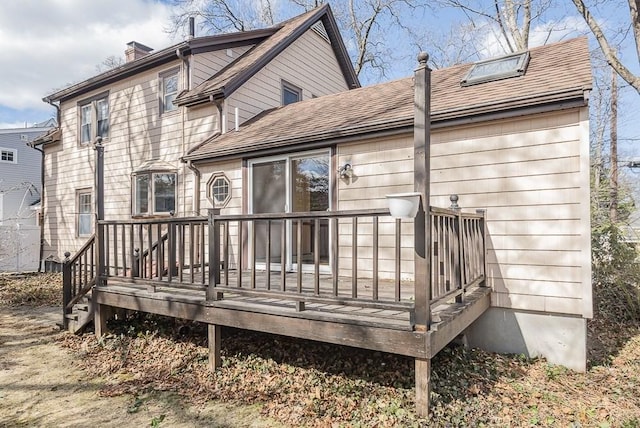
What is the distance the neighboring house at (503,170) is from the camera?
4.31m

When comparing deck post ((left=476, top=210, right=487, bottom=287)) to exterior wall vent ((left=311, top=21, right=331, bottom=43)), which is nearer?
deck post ((left=476, top=210, right=487, bottom=287))

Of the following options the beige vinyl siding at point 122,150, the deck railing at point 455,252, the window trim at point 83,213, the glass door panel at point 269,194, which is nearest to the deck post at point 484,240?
the deck railing at point 455,252

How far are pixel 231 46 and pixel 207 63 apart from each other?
98 cm

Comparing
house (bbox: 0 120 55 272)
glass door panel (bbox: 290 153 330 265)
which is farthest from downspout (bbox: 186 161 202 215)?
house (bbox: 0 120 55 272)

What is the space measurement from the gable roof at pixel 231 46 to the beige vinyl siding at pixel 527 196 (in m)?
4.94

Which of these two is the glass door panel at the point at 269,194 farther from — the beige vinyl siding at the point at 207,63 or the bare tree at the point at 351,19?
the bare tree at the point at 351,19

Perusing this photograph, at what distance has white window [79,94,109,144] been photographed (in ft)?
35.1

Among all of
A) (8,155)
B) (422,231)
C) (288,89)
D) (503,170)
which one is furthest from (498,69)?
(8,155)

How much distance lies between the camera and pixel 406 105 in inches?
230

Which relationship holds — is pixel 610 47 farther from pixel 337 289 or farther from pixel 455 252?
pixel 337 289

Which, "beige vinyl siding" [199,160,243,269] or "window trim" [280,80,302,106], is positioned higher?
"window trim" [280,80,302,106]

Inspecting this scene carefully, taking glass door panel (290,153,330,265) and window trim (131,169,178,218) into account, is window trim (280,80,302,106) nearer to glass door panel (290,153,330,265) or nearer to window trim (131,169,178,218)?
window trim (131,169,178,218)

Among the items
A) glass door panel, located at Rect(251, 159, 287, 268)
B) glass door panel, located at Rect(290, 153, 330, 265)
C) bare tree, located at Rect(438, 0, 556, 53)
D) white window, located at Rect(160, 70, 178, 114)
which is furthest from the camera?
bare tree, located at Rect(438, 0, 556, 53)

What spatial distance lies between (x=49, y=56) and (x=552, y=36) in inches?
1085
